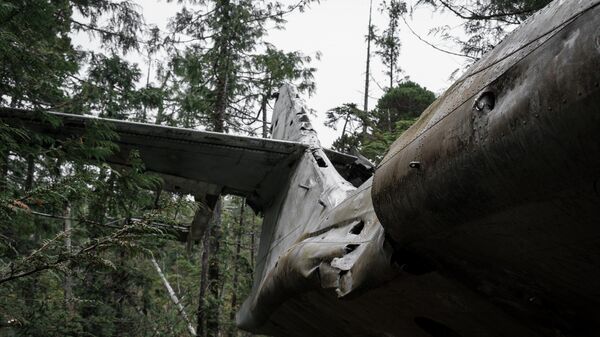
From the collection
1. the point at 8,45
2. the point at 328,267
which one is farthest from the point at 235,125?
the point at 328,267

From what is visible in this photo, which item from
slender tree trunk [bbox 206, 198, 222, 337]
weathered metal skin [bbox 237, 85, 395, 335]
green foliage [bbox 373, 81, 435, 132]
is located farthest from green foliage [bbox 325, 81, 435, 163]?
weathered metal skin [bbox 237, 85, 395, 335]

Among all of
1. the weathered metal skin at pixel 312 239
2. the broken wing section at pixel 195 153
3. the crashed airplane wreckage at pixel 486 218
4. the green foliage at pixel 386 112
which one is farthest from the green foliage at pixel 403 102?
the crashed airplane wreckage at pixel 486 218

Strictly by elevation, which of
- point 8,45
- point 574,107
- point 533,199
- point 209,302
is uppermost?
point 8,45

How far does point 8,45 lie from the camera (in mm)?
4445

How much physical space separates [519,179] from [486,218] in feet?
0.84

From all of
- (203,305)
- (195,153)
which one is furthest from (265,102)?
(195,153)

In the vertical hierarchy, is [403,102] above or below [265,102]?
above

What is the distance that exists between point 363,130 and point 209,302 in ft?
35.6

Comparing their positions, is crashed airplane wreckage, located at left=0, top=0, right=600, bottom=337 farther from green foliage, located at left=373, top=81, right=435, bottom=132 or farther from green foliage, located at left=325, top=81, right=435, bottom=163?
green foliage, located at left=373, top=81, right=435, bottom=132

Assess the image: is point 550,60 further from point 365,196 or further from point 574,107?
point 365,196

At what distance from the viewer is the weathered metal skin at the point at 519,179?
3.96ft

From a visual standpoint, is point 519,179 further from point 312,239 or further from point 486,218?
point 312,239

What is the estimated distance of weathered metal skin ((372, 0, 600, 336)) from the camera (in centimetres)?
121

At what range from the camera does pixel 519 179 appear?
A: 1366 mm
